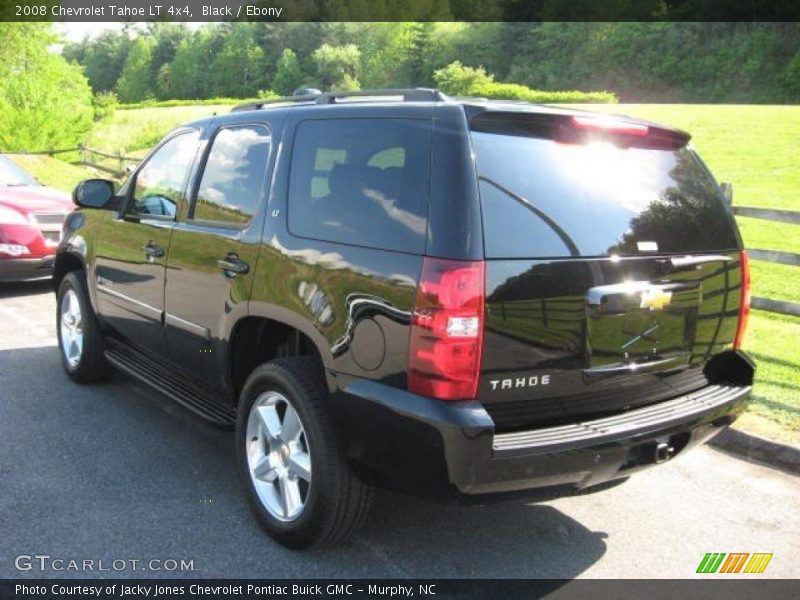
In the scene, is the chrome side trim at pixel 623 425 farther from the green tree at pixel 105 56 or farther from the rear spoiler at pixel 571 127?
the green tree at pixel 105 56

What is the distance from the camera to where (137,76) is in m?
130

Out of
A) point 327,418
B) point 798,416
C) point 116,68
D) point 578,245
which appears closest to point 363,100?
point 578,245

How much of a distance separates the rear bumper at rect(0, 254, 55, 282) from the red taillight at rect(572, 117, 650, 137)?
707 cm

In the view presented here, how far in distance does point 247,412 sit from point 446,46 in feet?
328

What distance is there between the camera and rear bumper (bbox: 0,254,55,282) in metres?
8.39

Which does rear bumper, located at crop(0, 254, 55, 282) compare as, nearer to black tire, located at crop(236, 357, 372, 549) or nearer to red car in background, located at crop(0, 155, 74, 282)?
red car in background, located at crop(0, 155, 74, 282)

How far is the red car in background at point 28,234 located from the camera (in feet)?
27.5

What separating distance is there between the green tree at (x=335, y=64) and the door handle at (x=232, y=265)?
104112 mm

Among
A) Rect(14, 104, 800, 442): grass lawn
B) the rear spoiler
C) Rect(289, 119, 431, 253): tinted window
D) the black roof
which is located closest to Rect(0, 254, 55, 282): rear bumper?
Rect(14, 104, 800, 442): grass lawn

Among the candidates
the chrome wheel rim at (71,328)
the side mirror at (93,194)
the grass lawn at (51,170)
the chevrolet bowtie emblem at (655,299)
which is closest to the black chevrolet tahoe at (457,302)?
the chevrolet bowtie emblem at (655,299)

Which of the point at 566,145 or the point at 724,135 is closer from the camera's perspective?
the point at 566,145

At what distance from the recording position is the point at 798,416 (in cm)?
499

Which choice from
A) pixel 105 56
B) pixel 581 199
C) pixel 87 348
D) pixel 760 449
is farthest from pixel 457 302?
pixel 105 56

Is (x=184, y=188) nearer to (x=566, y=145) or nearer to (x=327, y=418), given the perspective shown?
(x=327, y=418)
